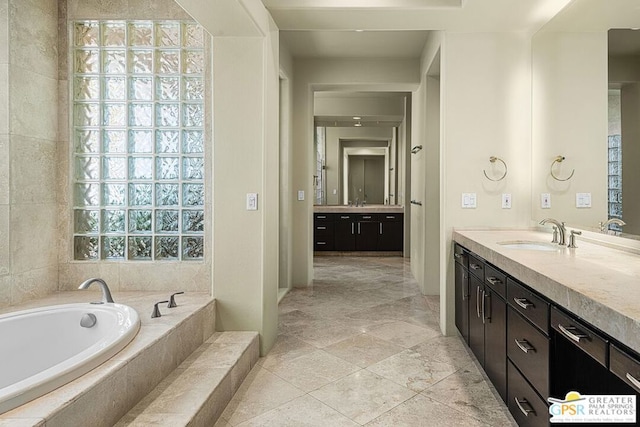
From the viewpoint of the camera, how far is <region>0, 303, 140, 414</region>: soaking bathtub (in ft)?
7.00

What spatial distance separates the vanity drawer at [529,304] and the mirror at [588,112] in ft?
2.28

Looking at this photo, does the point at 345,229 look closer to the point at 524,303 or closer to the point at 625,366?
the point at 524,303

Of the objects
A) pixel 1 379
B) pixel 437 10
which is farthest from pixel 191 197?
pixel 437 10

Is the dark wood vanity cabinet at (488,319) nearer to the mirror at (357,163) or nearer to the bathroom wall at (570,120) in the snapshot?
the bathroom wall at (570,120)

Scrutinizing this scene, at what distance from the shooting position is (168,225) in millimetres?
3232

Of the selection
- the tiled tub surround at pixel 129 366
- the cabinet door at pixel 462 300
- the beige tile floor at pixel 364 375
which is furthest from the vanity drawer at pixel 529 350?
the tiled tub surround at pixel 129 366

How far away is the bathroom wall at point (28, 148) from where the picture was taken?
2.73m

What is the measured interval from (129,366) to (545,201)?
286 cm

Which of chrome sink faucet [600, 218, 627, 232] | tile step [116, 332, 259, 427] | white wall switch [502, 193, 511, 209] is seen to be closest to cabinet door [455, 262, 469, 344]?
white wall switch [502, 193, 511, 209]

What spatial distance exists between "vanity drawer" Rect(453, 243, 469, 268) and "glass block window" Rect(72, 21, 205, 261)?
1.91 metres

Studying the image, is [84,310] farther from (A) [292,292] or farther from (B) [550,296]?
(A) [292,292]

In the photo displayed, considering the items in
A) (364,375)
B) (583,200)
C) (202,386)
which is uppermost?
(583,200)

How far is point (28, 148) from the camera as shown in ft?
9.48

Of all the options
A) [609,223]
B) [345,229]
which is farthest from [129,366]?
[345,229]
